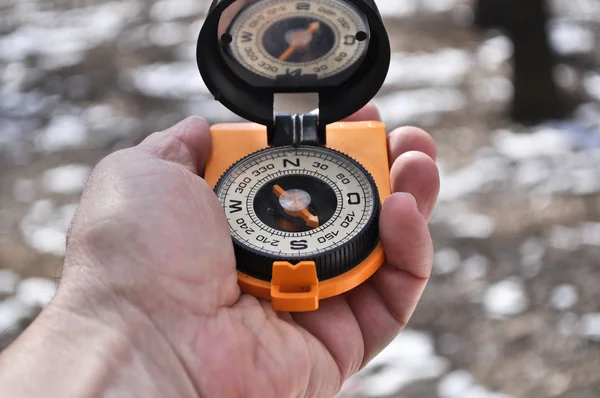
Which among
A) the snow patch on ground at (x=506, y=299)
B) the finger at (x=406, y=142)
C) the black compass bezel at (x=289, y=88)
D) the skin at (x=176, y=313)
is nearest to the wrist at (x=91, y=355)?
the skin at (x=176, y=313)

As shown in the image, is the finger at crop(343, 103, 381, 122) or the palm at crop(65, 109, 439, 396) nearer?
the palm at crop(65, 109, 439, 396)

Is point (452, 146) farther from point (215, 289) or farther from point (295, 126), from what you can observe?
point (215, 289)

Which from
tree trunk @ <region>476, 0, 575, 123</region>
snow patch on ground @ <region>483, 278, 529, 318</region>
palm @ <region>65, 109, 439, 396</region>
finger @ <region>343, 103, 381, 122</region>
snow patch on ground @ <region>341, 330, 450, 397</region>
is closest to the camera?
palm @ <region>65, 109, 439, 396</region>

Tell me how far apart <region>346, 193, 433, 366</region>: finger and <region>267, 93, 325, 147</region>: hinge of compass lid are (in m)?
0.23

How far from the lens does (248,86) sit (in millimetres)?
1336

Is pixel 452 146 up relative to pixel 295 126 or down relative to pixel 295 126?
down

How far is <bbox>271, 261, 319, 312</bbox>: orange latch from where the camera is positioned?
1082 mm

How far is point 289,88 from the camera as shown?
1322mm

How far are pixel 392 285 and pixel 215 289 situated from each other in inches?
11.4

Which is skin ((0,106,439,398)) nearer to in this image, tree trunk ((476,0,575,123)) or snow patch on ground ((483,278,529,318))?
snow patch on ground ((483,278,529,318))

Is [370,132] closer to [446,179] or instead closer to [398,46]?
[446,179]

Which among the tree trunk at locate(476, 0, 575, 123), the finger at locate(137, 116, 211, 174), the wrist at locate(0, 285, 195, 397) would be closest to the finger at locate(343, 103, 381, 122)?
the finger at locate(137, 116, 211, 174)

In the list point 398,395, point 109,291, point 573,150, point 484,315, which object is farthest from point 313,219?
point 573,150

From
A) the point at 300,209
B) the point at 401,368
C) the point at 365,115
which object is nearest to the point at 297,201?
the point at 300,209
